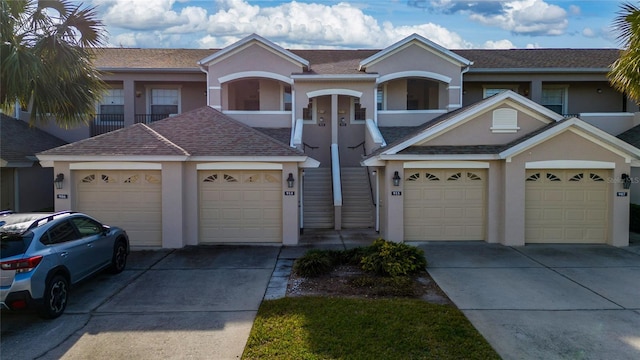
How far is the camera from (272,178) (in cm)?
1304

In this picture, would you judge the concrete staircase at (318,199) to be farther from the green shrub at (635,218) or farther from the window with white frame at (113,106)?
the green shrub at (635,218)

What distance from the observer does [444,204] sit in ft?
43.2

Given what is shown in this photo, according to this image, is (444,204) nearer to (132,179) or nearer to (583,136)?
(583,136)

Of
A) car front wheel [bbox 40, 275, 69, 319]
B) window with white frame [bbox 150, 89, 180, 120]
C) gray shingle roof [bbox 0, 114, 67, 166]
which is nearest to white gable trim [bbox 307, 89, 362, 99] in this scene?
window with white frame [bbox 150, 89, 180, 120]

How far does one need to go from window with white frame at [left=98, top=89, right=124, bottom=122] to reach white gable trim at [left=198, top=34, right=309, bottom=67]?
569cm

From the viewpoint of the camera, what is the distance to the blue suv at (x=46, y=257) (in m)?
6.41

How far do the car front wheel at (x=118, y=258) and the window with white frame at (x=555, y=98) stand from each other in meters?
20.0

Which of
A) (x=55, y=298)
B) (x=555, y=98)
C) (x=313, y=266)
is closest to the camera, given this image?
(x=55, y=298)

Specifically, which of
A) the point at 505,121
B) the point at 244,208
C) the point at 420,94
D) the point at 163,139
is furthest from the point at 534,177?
the point at 163,139

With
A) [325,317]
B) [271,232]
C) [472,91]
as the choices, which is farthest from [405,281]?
[472,91]

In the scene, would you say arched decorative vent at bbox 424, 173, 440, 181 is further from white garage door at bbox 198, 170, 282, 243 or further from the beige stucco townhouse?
white garage door at bbox 198, 170, 282, 243

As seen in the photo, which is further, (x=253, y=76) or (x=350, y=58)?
(x=350, y=58)

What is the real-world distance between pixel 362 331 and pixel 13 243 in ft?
18.1

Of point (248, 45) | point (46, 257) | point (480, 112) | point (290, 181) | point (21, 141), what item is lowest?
point (46, 257)
